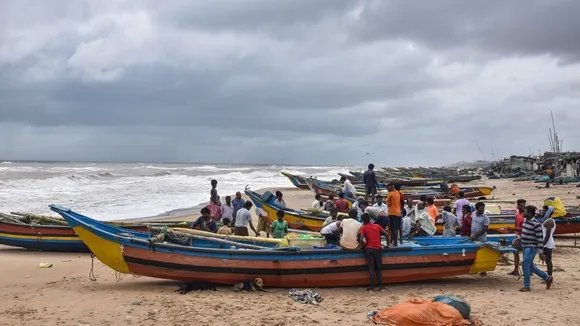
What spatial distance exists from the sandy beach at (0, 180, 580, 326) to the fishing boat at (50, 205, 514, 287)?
28cm

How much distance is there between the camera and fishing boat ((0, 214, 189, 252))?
13.3 metres

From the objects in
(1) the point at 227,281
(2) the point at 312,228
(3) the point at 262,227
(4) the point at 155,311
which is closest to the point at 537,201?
(2) the point at 312,228

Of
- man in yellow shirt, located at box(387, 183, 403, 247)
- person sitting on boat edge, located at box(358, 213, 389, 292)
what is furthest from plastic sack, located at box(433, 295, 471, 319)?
man in yellow shirt, located at box(387, 183, 403, 247)

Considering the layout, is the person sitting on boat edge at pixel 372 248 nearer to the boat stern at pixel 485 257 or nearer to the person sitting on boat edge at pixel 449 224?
the boat stern at pixel 485 257

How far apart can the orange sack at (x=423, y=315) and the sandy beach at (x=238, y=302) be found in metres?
0.51

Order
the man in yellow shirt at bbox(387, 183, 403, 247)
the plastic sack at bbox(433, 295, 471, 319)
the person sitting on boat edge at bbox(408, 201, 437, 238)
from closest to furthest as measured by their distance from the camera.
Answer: the plastic sack at bbox(433, 295, 471, 319)
the man in yellow shirt at bbox(387, 183, 403, 247)
the person sitting on boat edge at bbox(408, 201, 437, 238)

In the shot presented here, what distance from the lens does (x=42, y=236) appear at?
13383 mm

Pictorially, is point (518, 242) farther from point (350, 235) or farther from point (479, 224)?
point (350, 235)

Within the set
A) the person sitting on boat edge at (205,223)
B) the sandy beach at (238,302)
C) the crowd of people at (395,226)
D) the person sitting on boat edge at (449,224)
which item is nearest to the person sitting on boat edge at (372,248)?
the crowd of people at (395,226)

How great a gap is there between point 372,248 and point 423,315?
2.17 m

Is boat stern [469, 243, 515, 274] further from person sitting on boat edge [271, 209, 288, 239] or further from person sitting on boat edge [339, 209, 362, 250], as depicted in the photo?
person sitting on boat edge [271, 209, 288, 239]

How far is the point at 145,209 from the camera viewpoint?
25.0 m

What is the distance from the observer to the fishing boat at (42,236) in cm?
1329

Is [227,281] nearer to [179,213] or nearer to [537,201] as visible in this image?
[179,213]
